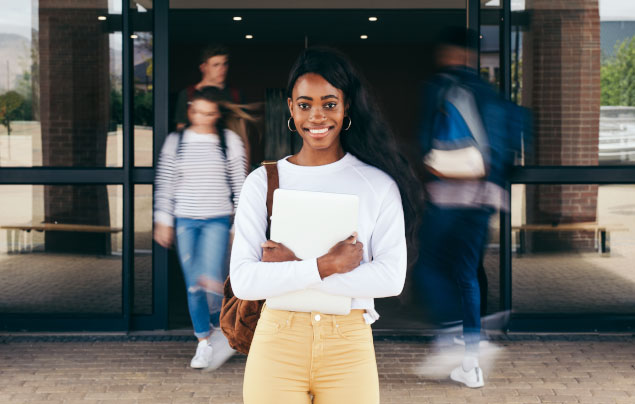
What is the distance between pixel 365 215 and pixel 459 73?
7.89 feet

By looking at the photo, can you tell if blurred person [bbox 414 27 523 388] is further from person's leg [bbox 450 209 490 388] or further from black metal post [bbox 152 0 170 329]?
black metal post [bbox 152 0 170 329]

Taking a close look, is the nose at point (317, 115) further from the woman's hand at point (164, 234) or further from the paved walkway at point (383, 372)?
the woman's hand at point (164, 234)

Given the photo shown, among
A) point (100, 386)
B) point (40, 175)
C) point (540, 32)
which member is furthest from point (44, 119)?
point (540, 32)

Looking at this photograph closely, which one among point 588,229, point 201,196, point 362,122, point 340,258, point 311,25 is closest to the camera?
point 340,258

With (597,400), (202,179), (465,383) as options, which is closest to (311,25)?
(202,179)

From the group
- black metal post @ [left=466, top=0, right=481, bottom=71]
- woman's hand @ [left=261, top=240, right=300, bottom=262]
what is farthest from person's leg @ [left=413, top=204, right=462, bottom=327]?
woman's hand @ [left=261, top=240, right=300, bottom=262]

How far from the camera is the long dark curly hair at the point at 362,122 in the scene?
6.64ft

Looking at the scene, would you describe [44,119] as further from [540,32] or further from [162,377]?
[540,32]

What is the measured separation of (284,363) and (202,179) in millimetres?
2894

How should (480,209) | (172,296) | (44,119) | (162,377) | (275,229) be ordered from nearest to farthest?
(275,229) → (480,209) → (162,377) → (44,119) → (172,296)

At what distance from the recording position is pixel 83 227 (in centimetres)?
587

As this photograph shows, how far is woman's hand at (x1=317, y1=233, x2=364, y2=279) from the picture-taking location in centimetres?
186

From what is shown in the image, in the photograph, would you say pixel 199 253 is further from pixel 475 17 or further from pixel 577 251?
pixel 577 251

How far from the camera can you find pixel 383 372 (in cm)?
452
